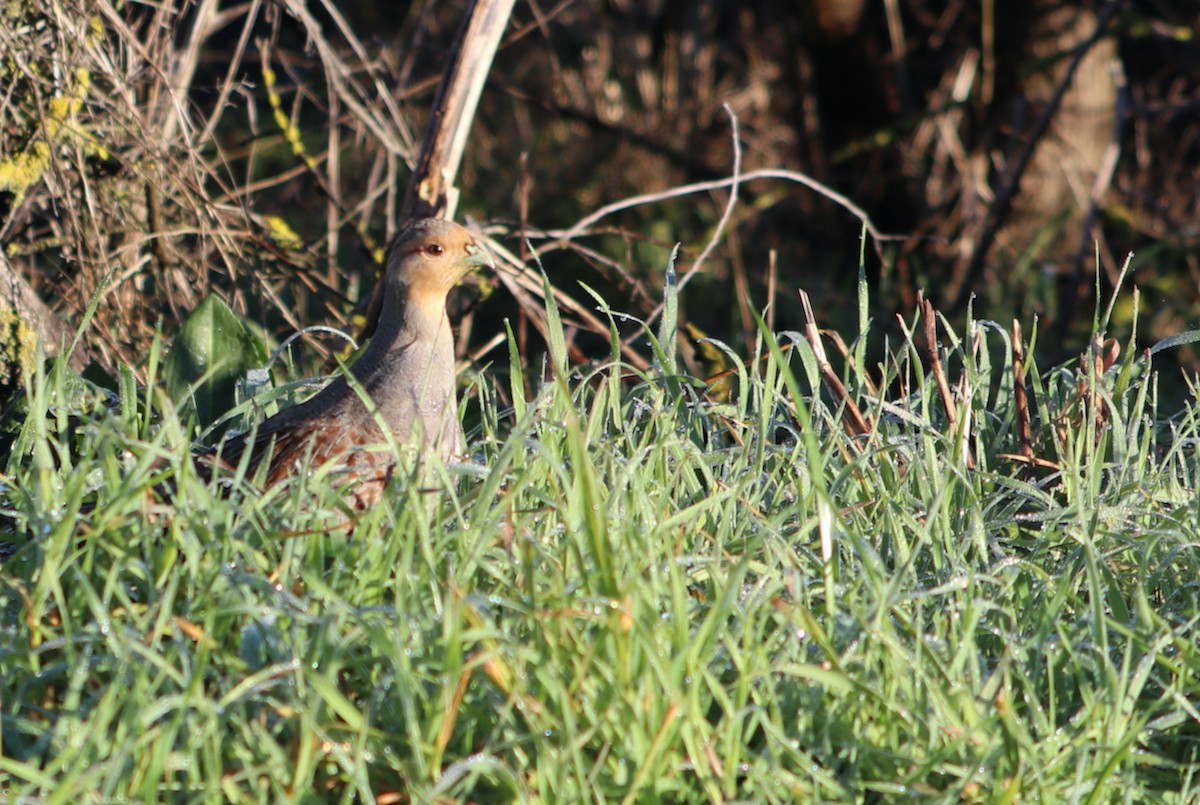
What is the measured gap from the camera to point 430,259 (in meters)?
3.51

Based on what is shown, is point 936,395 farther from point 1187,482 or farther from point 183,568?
point 183,568

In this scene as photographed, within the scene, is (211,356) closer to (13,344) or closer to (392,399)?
(13,344)

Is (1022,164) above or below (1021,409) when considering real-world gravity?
above

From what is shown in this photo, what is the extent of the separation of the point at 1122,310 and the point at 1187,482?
4242 millimetres

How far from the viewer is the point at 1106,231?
7770 mm

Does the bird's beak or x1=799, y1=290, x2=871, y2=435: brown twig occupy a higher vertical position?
the bird's beak

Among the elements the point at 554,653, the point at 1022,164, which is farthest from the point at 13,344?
the point at 1022,164

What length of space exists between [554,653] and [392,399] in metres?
1.22

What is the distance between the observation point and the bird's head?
11.5 feet

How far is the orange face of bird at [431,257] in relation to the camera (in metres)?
3.51

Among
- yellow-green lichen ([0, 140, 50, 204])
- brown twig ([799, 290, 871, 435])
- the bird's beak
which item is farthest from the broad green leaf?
brown twig ([799, 290, 871, 435])

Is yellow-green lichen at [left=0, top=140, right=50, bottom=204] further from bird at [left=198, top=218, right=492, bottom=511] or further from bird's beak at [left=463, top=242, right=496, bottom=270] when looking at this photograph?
bird's beak at [left=463, top=242, right=496, bottom=270]

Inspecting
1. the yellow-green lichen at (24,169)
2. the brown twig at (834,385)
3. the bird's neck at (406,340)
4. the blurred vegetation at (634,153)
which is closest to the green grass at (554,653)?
the brown twig at (834,385)

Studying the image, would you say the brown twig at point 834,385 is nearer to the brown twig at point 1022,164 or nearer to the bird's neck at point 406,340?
the bird's neck at point 406,340
